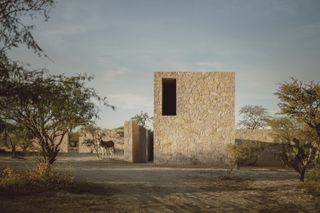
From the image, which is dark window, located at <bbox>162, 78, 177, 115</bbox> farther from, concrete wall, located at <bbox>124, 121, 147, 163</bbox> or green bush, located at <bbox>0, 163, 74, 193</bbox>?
green bush, located at <bbox>0, 163, 74, 193</bbox>

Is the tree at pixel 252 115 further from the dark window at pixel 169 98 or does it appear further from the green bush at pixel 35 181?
the green bush at pixel 35 181

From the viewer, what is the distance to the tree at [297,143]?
13.2 metres

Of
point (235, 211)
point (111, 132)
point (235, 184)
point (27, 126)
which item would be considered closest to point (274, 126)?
point (235, 184)

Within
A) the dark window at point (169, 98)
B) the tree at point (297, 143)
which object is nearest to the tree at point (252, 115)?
the dark window at point (169, 98)

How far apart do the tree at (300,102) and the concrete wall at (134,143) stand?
10.1 m

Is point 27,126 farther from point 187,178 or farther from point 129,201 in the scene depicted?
point 187,178

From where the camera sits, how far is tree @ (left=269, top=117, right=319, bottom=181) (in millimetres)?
13164

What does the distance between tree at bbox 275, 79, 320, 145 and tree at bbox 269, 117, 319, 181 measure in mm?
582

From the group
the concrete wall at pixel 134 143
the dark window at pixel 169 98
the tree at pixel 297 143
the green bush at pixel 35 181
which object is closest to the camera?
the green bush at pixel 35 181

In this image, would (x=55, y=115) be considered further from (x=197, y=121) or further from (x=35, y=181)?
(x=197, y=121)

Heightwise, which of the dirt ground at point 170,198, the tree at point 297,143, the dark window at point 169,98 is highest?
the dark window at point 169,98

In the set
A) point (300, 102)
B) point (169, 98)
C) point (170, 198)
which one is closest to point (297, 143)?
point (300, 102)

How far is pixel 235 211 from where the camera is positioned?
8.20 metres

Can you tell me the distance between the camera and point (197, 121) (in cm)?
2027
